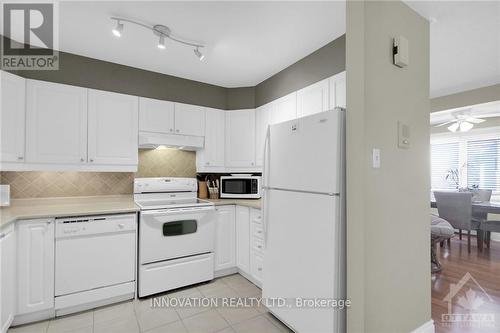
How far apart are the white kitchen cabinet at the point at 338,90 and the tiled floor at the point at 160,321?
1.94 m

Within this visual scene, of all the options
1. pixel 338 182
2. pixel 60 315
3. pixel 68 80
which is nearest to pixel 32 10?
pixel 68 80

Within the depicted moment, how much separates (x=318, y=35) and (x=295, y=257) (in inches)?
74.6

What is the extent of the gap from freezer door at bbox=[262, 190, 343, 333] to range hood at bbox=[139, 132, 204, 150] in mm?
1452

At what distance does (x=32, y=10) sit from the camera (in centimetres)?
199

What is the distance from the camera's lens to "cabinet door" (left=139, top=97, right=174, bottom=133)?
2916 millimetres

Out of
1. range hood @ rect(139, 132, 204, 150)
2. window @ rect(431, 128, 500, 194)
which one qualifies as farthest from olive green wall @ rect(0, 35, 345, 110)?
window @ rect(431, 128, 500, 194)

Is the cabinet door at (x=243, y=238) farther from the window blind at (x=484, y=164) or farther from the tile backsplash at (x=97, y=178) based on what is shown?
the window blind at (x=484, y=164)

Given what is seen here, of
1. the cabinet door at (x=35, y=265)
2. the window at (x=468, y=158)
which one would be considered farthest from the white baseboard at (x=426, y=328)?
the window at (x=468, y=158)

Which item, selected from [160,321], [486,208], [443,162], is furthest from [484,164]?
[160,321]

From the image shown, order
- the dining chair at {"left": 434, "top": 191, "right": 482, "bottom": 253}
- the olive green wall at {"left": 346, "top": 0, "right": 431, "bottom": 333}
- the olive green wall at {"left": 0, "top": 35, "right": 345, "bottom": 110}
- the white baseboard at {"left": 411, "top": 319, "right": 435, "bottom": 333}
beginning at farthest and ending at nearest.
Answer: the dining chair at {"left": 434, "top": 191, "right": 482, "bottom": 253} → the olive green wall at {"left": 0, "top": 35, "right": 345, "bottom": 110} → the white baseboard at {"left": 411, "top": 319, "right": 435, "bottom": 333} → the olive green wall at {"left": 346, "top": 0, "right": 431, "bottom": 333}

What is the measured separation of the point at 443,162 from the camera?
18.7 feet

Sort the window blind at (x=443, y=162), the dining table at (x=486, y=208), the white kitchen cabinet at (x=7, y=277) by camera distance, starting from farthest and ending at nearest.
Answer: the window blind at (x=443, y=162) → the dining table at (x=486, y=208) → the white kitchen cabinet at (x=7, y=277)

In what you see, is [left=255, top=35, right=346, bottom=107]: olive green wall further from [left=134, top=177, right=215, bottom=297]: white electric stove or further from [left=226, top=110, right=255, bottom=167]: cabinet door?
[left=134, top=177, right=215, bottom=297]: white electric stove

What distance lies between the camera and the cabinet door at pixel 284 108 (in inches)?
109
